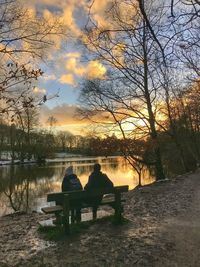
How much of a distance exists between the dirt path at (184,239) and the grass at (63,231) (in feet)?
3.96

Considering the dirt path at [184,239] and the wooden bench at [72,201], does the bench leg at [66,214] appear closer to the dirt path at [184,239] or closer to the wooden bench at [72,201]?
the wooden bench at [72,201]

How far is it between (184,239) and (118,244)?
1301 millimetres

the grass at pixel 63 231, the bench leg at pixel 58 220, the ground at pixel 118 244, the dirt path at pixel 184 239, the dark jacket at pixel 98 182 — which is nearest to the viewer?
the dirt path at pixel 184 239

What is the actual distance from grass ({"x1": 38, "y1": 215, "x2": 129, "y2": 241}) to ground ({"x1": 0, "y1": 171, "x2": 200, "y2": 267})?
3.5 inches

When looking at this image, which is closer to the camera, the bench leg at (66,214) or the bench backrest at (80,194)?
the bench leg at (66,214)

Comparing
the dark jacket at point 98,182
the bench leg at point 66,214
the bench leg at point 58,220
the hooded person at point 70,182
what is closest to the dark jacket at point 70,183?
the hooded person at point 70,182

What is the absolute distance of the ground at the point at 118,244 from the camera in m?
6.62

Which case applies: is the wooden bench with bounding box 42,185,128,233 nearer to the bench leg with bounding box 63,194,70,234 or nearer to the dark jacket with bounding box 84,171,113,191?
the bench leg with bounding box 63,194,70,234

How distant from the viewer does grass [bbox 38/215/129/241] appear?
7.96m

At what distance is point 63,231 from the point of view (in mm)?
8133

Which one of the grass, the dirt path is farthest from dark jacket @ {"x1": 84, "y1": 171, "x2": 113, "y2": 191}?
the dirt path

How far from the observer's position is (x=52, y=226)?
8688 millimetres

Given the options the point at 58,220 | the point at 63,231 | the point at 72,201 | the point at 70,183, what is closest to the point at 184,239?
the point at 63,231

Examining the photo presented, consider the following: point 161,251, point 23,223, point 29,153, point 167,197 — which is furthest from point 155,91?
point 29,153
